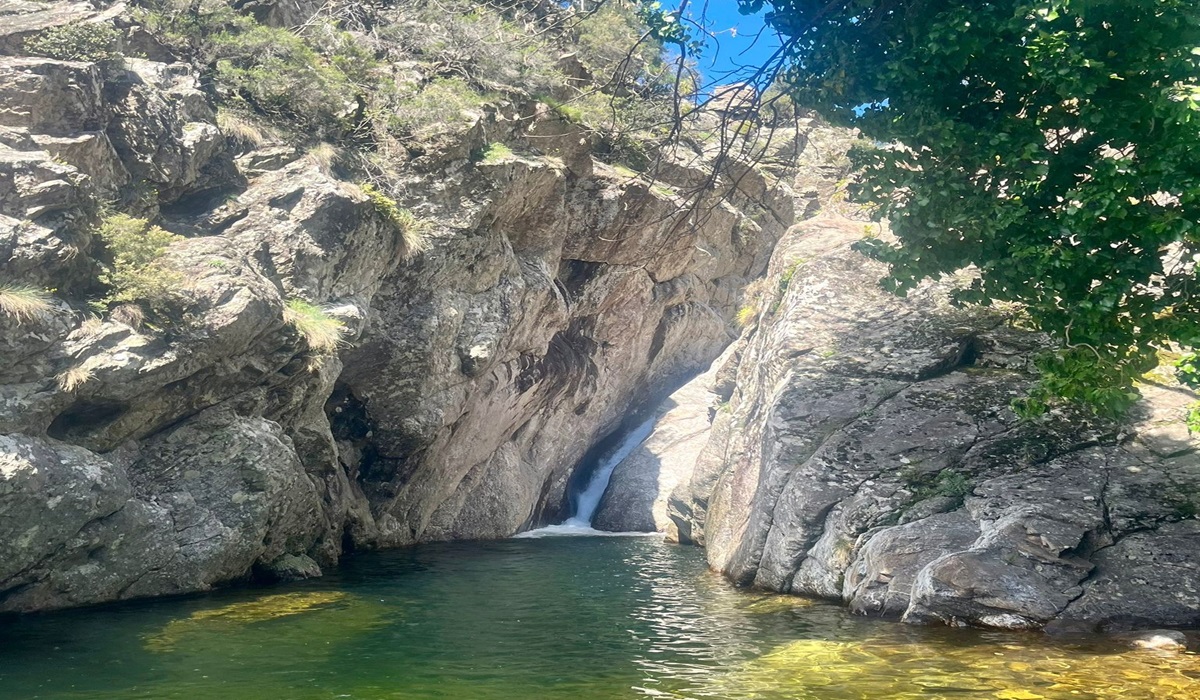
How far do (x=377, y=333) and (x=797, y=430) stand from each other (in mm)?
12134

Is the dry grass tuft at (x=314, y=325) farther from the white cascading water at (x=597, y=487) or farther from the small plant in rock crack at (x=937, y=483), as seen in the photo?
the white cascading water at (x=597, y=487)

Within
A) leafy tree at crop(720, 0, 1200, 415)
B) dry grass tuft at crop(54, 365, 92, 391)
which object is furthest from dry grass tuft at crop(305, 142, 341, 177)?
leafy tree at crop(720, 0, 1200, 415)

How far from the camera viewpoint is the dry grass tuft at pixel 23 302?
44.0 ft

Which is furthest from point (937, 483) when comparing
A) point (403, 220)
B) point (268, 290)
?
point (403, 220)

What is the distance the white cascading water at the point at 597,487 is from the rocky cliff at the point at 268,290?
356 centimetres

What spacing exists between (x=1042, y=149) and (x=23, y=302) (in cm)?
1462

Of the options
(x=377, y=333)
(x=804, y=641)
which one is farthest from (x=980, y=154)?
(x=377, y=333)

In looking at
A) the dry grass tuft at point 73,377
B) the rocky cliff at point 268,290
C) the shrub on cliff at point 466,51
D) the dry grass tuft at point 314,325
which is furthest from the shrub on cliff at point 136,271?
the shrub on cliff at point 466,51

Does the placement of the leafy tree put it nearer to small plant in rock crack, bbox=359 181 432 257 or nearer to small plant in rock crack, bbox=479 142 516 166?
small plant in rock crack, bbox=359 181 432 257

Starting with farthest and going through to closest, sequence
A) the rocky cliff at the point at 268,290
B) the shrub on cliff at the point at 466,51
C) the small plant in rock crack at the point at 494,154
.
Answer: the shrub on cliff at the point at 466,51, the small plant in rock crack at the point at 494,154, the rocky cliff at the point at 268,290

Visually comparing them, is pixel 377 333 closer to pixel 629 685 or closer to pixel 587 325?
pixel 587 325

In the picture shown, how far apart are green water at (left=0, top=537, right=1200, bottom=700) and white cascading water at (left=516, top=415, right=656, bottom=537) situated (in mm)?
20481

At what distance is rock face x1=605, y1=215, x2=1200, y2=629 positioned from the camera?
38.2ft

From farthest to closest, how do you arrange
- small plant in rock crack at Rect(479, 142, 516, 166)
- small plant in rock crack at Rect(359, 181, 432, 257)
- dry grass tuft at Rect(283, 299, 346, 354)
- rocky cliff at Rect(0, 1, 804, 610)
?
small plant in rock crack at Rect(479, 142, 516, 166), small plant in rock crack at Rect(359, 181, 432, 257), dry grass tuft at Rect(283, 299, 346, 354), rocky cliff at Rect(0, 1, 804, 610)
